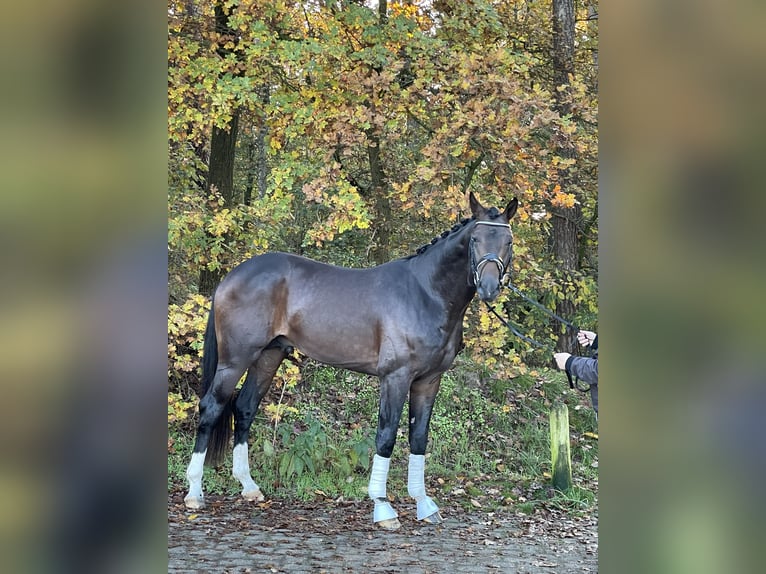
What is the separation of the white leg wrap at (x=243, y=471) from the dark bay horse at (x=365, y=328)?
0.59 feet

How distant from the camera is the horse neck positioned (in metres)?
4.94

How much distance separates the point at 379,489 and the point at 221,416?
144cm

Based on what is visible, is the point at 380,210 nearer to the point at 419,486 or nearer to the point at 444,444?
the point at 444,444

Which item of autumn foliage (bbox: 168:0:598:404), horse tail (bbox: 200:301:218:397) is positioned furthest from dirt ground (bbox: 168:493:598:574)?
autumn foliage (bbox: 168:0:598:404)

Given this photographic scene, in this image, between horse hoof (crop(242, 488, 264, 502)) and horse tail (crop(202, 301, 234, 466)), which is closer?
horse tail (crop(202, 301, 234, 466))

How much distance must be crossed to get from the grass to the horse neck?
2029 millimetres

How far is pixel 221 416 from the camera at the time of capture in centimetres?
555

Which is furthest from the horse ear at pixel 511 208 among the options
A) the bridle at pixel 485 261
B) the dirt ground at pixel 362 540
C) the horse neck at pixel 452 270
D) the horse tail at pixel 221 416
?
the horse tail at pixel 221 416

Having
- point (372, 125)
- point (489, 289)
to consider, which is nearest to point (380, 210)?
point (372, 125)

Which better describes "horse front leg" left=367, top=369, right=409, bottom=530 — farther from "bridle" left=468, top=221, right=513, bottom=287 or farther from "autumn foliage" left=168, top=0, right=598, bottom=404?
"autumn foliage" left=168, top=0, right=598, bottom=404

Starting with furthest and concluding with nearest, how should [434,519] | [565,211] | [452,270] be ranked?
[565,211] < [434,519] < [452,270]
